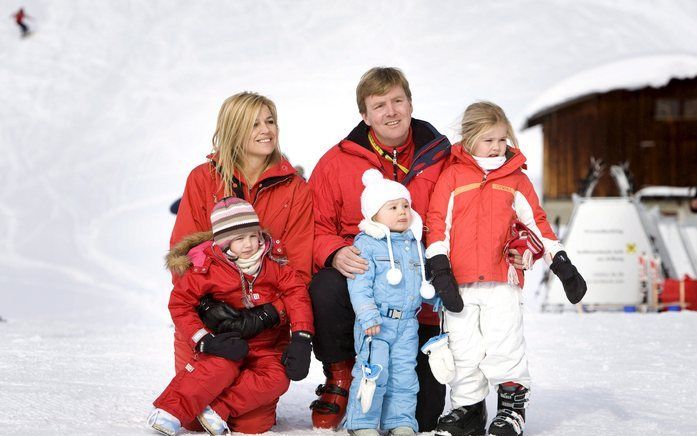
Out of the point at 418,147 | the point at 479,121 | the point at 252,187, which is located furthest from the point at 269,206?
the point at 479,121

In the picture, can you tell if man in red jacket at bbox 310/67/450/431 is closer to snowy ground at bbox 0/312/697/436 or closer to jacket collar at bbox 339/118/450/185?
jacket collar at bbox 339/118/450/185

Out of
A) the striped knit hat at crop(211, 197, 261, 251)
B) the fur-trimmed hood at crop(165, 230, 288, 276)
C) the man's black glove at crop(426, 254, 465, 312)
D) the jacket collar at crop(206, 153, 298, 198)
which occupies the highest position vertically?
the jacket collar at crop(206, 153, 298, 198)

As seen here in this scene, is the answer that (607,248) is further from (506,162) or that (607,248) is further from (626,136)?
(626,136)

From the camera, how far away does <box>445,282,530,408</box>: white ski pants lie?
11.8ft

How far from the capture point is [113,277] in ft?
53.6

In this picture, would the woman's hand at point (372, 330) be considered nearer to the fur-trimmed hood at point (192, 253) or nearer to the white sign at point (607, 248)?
the fur-trimmed hood at point (192, 253)

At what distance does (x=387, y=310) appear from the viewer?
3586 millimetres

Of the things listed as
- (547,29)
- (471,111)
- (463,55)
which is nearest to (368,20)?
(463,55)

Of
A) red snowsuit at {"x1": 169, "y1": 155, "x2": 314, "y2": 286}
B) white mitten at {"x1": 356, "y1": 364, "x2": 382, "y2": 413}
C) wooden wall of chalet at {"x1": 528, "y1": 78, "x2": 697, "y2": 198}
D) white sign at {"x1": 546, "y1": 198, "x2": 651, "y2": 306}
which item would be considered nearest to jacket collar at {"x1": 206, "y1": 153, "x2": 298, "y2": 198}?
red snowsuit at {"x1": 169, "y1": 155, "x2": 314, "y2": 286}

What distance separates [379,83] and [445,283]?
100 centimetres

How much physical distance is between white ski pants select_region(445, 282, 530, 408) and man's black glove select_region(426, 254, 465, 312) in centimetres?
12

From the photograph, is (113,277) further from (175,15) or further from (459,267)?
(175,15)

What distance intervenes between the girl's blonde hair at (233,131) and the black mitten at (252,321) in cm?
56

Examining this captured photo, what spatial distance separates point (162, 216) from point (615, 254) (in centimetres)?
1489
